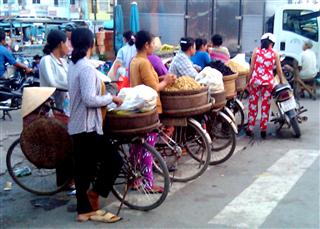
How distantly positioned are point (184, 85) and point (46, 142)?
1.69 metres

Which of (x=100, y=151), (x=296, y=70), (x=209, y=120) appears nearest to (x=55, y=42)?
(x=100, y=151)

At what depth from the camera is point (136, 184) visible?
495 centimetres

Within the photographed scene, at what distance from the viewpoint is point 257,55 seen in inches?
310

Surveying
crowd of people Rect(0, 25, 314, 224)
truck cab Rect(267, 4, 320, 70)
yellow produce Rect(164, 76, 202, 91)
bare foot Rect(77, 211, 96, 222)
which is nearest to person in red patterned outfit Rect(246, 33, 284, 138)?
crowd of people Rect(0, 25, 314, 224)

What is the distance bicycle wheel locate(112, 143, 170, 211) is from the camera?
4.73 m

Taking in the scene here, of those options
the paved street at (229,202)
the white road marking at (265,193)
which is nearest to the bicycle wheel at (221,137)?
the paved street at (229,202)

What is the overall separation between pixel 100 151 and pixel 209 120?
2482 millimetres

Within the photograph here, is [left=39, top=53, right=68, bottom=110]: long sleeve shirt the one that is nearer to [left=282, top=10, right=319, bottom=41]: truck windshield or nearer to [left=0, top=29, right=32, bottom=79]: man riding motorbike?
[left=0, top=29, right=32, bottom=79]: man riding motorbike

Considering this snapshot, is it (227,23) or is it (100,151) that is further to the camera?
(227,23)

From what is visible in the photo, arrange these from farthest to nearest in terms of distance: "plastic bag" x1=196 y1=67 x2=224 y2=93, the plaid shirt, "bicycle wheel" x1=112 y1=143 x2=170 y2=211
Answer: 1. the plaid shirt
2. "plastic bag" x1=196 y1=67 x2=224 y2=93
3. "bicycle wheel" x1=112 y1=143 x2=170 y2=211

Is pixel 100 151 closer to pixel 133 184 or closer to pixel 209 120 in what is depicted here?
pixel 133 184

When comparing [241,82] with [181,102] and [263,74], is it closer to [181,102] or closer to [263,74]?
[263,74]

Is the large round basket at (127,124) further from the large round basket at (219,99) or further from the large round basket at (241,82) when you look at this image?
the large round basket at (241,82)

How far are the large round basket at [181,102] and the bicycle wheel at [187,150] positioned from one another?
259 millimetres
